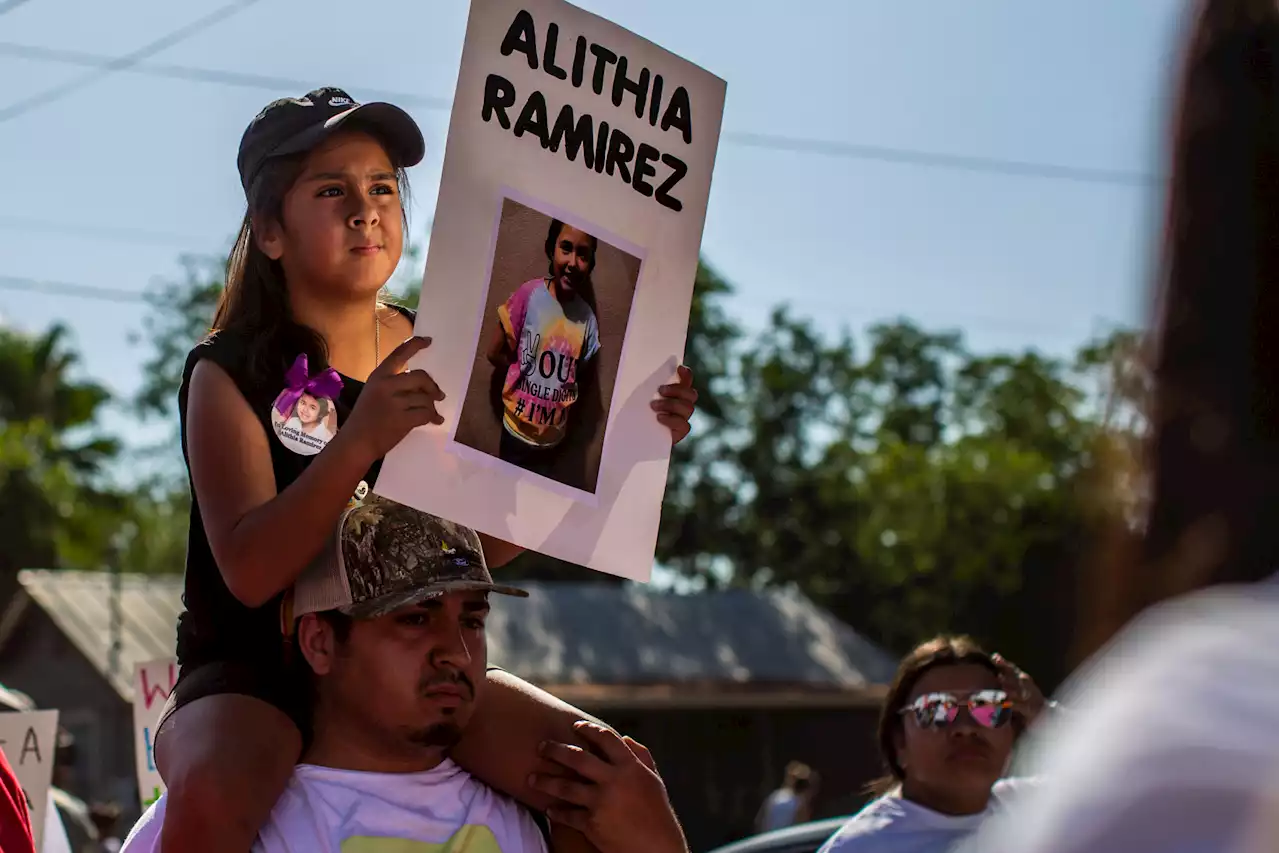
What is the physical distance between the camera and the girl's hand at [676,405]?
257 cm

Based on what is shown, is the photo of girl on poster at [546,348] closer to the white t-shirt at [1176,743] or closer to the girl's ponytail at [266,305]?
the girl's ponytail at [266,305]

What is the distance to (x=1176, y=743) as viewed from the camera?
3.17 ft


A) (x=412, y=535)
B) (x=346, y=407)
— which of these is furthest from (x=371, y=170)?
(x=412, y=535)

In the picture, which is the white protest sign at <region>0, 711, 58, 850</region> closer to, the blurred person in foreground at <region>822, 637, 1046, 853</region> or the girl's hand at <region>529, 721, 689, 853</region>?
the blurred person in foreground at <region>822, 637, 1046, 853</region>

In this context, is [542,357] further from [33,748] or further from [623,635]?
[623,635]

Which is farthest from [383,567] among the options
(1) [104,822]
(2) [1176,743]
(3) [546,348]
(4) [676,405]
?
(1) [104,822]

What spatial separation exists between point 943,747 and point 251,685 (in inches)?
106

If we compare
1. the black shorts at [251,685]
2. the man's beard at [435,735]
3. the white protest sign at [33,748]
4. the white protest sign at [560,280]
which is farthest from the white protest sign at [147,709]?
the white protest sign at [560,280]

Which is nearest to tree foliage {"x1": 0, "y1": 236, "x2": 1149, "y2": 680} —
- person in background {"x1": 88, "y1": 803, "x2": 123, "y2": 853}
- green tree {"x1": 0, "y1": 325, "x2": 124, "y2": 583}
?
green tree {"x1": 0, "y1": 325, "x2": 124, "y2": 583}

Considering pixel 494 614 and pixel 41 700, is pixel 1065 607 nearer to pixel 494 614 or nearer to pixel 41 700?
pixel 494 614

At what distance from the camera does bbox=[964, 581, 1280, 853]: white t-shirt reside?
94 centimetres

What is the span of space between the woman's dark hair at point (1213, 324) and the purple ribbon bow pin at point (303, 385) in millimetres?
1699

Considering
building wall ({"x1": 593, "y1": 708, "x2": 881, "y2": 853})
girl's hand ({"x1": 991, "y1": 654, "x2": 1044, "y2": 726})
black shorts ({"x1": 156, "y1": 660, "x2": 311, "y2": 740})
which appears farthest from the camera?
building wall ({"x1": 593, "y1": 708, "x2": 881, "y2": 853})

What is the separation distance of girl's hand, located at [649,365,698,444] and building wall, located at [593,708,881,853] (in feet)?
77.4
